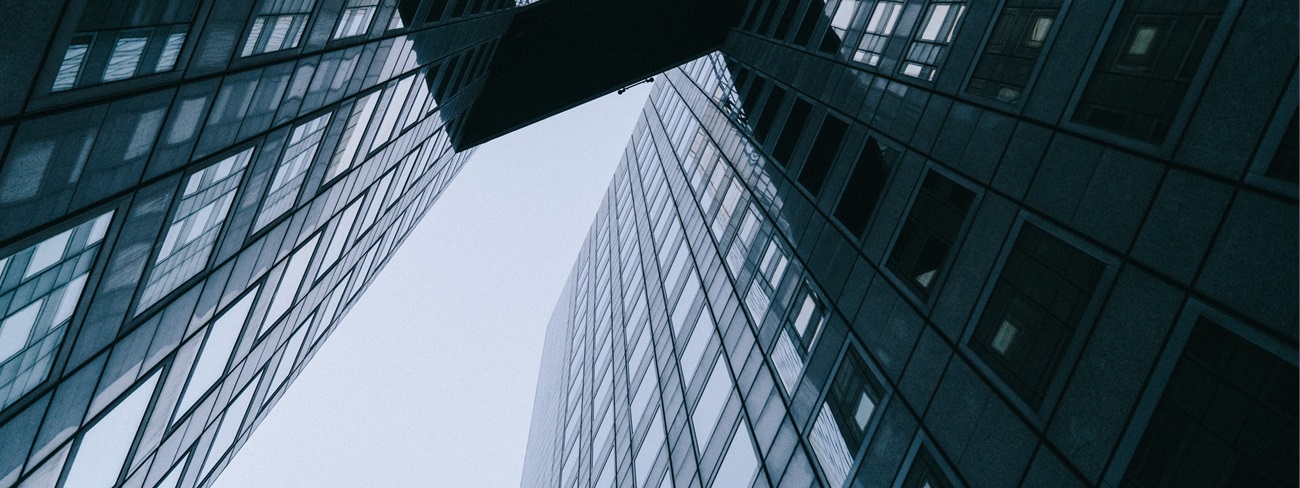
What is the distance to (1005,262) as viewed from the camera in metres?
10.9

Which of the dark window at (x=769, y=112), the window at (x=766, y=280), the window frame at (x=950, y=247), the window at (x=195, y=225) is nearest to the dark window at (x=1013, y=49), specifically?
the window frame at (x=950, y=247)

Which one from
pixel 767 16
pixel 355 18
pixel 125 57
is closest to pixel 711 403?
pixel 355 18

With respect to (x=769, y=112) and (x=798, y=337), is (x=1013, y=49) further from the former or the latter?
(x=769, y=112)

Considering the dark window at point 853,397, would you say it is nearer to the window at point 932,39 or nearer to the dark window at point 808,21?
the window at point 932,39

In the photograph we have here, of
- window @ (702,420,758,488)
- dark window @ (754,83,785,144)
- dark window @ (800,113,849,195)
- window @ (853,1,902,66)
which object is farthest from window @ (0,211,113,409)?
dark window @ (754,83,785,144)

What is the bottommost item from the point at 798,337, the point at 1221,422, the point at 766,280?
the point at 798,337

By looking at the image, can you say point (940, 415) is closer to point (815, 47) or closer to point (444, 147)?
point (815, 47)

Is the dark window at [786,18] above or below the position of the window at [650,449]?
above

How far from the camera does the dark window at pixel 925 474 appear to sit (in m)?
10.9

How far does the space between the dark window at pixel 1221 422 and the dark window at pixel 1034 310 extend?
65.7 inches

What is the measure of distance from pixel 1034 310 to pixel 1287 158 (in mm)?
3648

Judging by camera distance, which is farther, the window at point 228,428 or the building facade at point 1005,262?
the window at point 228,428

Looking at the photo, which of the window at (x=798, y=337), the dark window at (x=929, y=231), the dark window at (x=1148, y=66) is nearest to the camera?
the dark window at (x=1148, y=66)

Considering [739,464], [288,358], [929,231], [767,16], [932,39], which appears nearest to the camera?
[929,231]
